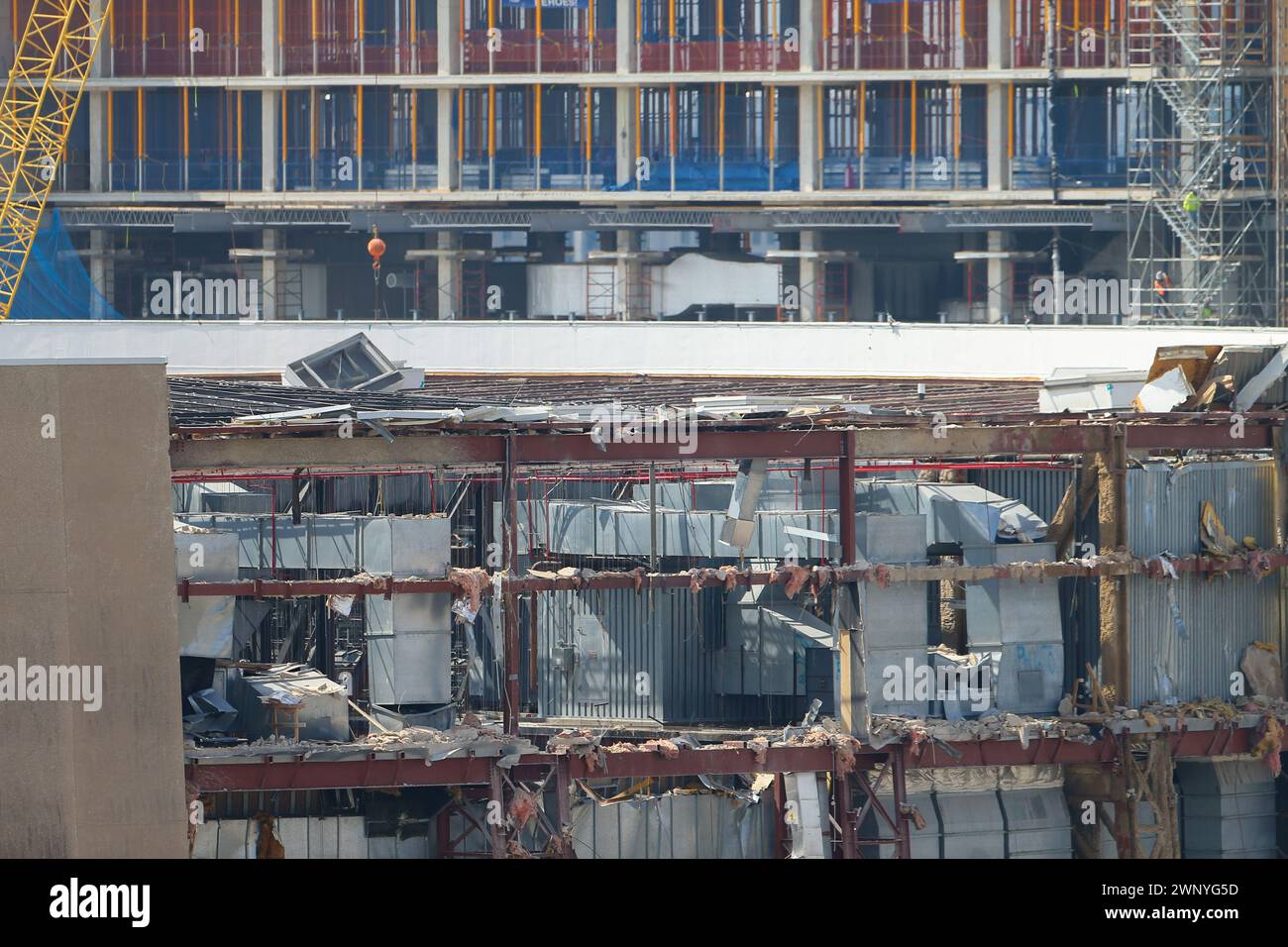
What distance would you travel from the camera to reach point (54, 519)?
66.9 ft

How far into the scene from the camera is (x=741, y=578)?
2459 cm

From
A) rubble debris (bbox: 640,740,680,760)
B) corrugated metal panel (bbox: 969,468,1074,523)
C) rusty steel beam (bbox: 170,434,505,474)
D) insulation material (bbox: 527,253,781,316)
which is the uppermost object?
insulation material (bbox: 527,253,781,316)

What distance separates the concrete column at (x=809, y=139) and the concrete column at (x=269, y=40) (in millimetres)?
16393

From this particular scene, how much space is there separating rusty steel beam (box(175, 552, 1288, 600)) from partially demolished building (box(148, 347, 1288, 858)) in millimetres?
45

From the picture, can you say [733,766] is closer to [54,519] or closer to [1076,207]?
[54,519]

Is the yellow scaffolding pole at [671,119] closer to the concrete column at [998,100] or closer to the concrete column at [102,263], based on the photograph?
the concrete column at [998,100]

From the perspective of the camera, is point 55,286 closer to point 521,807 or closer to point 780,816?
point 521,807

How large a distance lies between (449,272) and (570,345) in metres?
10.1

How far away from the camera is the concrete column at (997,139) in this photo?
186 ft

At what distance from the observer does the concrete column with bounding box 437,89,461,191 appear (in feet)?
190

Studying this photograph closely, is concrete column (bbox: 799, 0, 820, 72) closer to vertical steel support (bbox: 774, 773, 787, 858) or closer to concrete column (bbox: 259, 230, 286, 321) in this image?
concrete column (bbox: 259, 230, 286, 321)

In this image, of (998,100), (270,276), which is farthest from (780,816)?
(270,276)

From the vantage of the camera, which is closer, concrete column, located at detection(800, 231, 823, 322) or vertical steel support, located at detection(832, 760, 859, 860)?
vertical steel support, located at detection(832, 760, 859, 860)

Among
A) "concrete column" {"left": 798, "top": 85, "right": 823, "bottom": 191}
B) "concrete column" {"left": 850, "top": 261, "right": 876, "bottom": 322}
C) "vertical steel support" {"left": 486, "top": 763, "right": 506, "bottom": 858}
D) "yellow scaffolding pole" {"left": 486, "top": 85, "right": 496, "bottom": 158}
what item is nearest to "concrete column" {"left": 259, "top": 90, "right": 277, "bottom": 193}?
"yellow scaffolding pole" {"left": 486, "top": 85, "right": 496, "bottom": 158}
